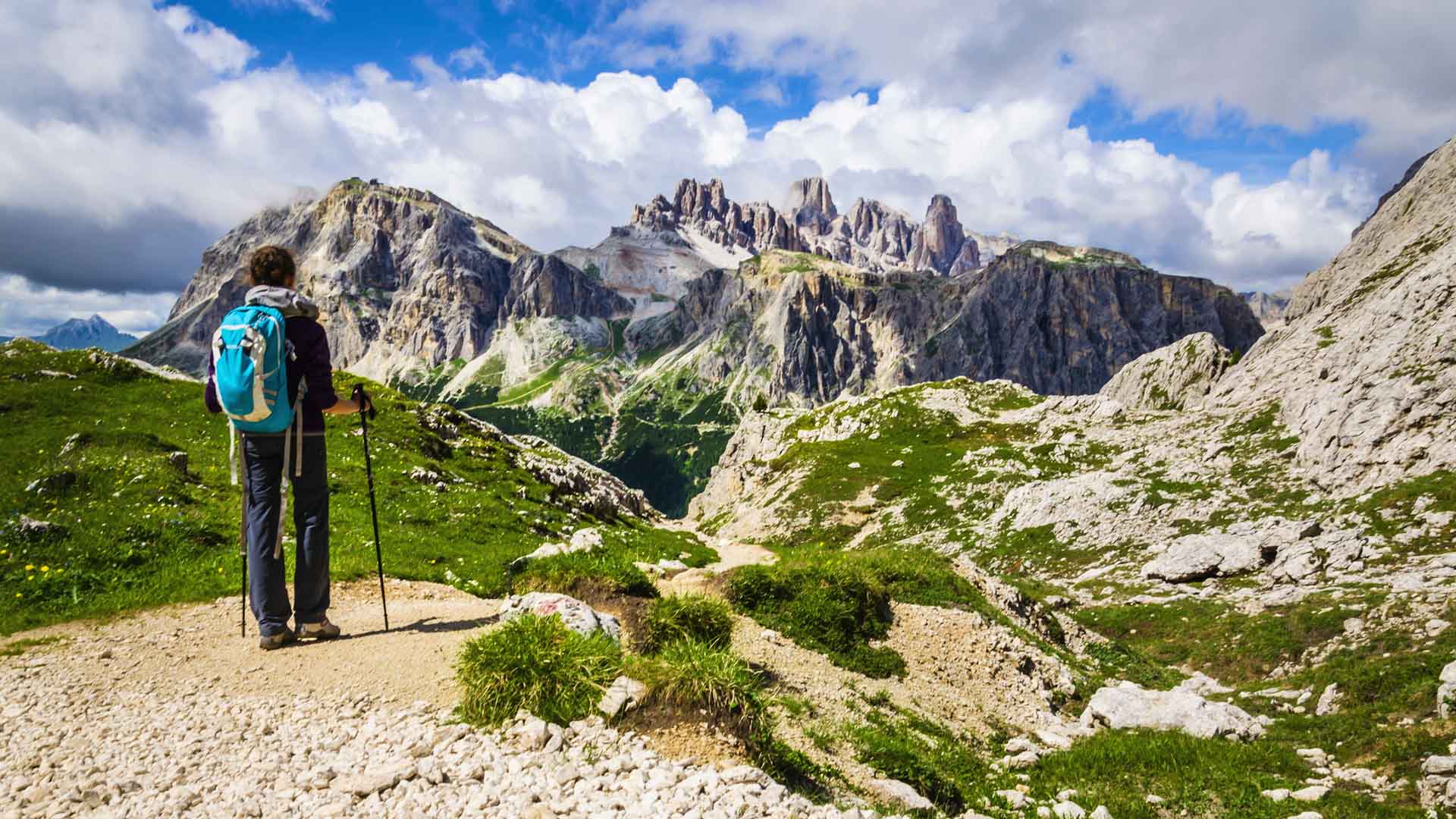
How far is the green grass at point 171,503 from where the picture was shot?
13.8 m

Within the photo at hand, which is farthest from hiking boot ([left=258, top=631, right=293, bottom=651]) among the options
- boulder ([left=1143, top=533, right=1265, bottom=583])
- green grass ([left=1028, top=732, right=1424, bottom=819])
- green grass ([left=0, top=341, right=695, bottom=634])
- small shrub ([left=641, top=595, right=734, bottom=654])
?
boulder ([left=1143, top=533, right=1265, bottom=583])

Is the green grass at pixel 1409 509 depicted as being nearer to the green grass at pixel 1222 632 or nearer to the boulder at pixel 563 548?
the green grass at pixel 1222 632

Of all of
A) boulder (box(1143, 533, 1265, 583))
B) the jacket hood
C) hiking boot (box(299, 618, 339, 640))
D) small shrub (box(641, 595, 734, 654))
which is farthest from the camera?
boulder (box(1143, 533, 1265, 583))

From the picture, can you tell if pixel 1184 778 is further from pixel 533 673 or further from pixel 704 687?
pixel 533 673

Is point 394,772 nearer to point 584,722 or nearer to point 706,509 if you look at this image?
point 584,722

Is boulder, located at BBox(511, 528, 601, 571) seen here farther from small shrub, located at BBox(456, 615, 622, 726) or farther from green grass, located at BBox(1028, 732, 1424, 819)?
green grass, located at BBox(1028, 732, 1424, 819)

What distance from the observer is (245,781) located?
7.36 m

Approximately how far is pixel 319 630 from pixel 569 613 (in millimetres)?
4217

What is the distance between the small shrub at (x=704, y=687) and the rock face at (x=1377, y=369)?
144 ft

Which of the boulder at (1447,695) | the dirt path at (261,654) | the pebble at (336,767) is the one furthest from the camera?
the boulder at (1447,695)

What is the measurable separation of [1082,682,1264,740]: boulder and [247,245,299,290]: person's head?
19.6 metres

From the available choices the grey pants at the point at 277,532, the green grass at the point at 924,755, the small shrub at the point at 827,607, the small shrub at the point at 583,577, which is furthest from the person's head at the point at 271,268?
the green grass at the point at 924,755

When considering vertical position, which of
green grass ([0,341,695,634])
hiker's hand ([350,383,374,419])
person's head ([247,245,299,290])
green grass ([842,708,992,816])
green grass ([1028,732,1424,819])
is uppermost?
person's head ([247,245,299,290])

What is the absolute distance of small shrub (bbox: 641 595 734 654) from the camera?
11.7 metres
